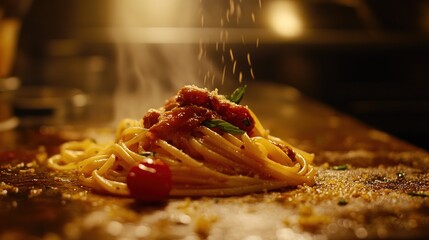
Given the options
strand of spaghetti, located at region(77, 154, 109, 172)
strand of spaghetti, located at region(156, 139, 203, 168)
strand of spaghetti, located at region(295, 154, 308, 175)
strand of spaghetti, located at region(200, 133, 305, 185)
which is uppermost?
strand of spaghetti, located at region(295, 154, 308, 175)

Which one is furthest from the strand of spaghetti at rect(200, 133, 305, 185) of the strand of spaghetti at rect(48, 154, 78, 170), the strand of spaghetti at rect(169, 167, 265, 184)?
the strand of spaghetti at rect(48, 154, 78, 170)

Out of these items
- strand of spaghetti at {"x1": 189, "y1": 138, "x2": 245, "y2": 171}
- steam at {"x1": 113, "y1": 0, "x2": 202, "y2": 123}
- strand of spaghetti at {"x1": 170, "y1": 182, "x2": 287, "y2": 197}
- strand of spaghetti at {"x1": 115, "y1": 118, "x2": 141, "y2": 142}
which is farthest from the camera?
steam at {"x1": 113, "y1": 0, "x2": 202, "y2": 123}

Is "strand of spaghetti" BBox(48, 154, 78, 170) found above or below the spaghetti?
below

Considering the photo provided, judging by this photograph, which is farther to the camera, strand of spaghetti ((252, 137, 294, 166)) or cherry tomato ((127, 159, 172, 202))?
strand of spaghetti ((252, 137, 294, 166))

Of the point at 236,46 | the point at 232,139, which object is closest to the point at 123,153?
the point at 232,139

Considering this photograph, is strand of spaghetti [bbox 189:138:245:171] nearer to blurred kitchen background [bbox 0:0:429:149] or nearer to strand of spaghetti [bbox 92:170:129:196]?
strand of spaghetti [bbox 92:170:129:196]

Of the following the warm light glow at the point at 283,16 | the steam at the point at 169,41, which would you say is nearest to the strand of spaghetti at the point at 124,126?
the steam at the point at 169,41

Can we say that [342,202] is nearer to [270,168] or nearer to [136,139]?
[270,168]

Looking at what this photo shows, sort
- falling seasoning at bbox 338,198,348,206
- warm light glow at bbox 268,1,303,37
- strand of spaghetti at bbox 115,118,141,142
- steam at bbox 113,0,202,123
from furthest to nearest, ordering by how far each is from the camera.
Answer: warm light glow at bbox 268,1,303,37 → steam at bbox 113,0,202,123 → strand of spaghetti at bbox 115,118,141,142 → falling seasoning at bbox 338,198,348,206
